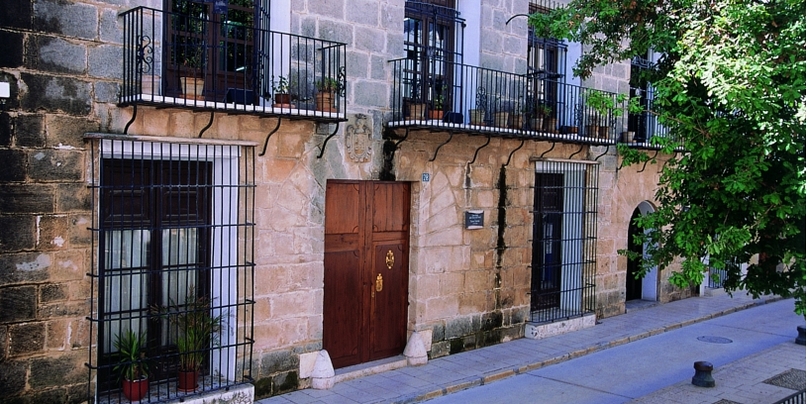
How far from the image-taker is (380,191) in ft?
32.2

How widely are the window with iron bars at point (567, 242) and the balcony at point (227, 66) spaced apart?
4.85 m

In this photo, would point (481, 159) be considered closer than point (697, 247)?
No

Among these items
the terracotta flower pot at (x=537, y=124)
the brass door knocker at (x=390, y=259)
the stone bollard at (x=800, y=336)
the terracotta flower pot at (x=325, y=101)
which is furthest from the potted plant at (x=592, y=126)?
the terracotta flower pot at (x=325, y=101)

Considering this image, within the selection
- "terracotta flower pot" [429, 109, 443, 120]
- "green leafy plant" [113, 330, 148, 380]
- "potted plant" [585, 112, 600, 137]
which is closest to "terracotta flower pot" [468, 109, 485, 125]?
"terracotta flower pot" [429, 109, 443, 120]

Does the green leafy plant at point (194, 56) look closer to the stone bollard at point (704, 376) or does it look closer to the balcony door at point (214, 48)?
the balcony door at point (214, 48)

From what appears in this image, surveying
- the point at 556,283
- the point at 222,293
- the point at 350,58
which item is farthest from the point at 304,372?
the point at 556,283

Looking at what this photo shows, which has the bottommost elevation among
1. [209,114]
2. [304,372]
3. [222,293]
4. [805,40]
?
[304,372]

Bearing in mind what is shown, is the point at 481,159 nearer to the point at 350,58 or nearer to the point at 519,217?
the point at 519,217

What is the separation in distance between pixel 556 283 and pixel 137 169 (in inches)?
297

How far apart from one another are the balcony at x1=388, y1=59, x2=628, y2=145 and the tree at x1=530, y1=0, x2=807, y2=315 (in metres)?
2.04

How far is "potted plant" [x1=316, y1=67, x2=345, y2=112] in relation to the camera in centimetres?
845

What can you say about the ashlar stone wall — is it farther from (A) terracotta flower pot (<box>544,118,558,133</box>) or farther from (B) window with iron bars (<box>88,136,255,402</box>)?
(A) terracotta flower pot (<box>544,118,558,133</box>)

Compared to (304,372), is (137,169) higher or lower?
higher

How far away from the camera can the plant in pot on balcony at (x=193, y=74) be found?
290 inches
